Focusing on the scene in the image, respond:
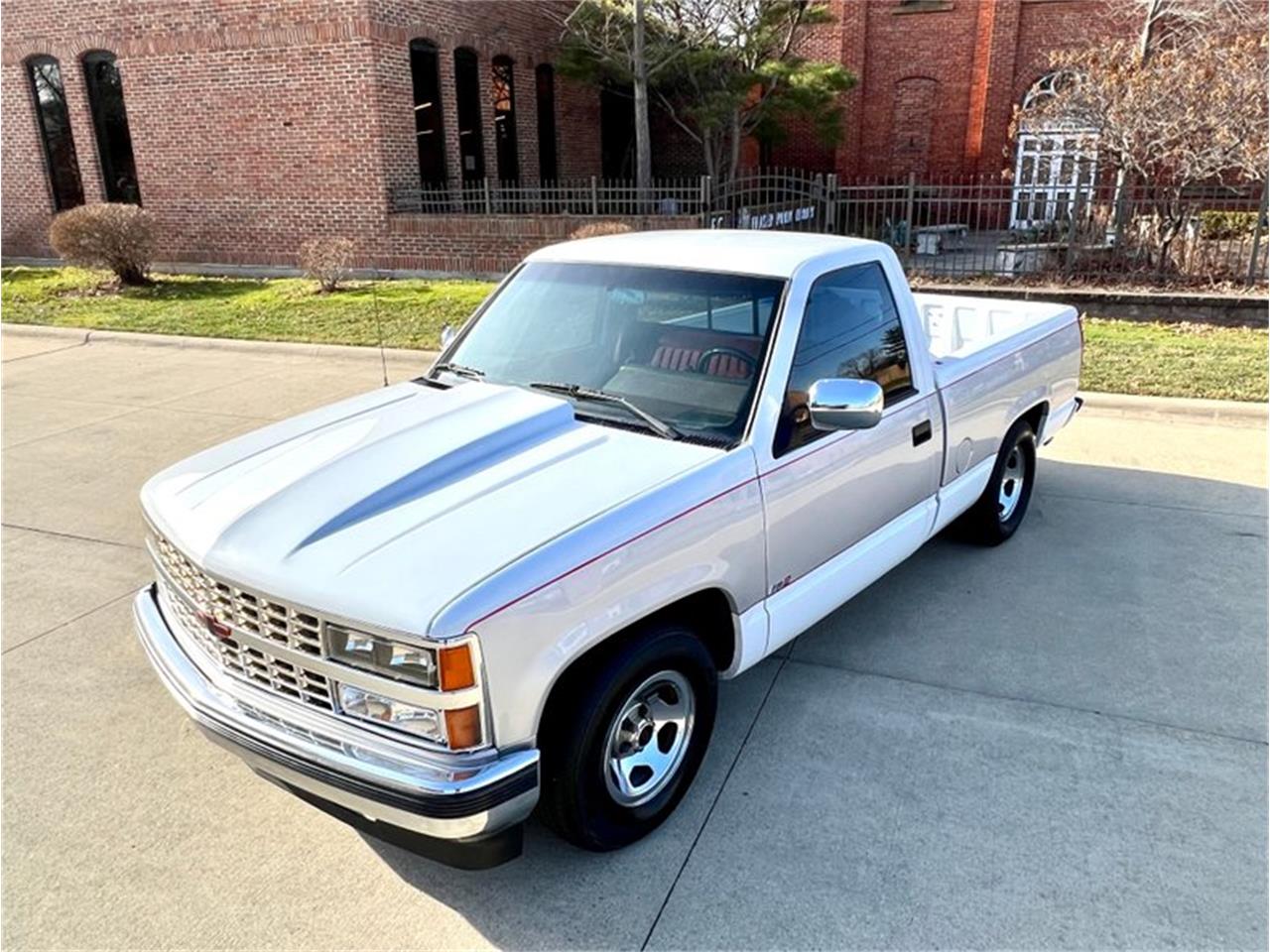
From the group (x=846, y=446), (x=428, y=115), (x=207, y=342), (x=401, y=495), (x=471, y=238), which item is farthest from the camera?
(x=428, y=115)

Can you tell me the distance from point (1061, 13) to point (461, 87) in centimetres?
1490

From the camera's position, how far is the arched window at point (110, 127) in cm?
1677

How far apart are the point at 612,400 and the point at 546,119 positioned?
1862 centimetres

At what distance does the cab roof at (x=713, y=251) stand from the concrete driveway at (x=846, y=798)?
1.72 metres

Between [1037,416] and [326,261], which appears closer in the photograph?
[1037,416]

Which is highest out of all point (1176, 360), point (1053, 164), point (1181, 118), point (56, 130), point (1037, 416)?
point (56, 130)

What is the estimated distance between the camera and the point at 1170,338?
9.87 m

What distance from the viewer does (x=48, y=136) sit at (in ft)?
58.6

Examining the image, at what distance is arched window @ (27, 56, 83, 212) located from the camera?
17.3 meters

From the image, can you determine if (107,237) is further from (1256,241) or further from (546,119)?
(1256,241)

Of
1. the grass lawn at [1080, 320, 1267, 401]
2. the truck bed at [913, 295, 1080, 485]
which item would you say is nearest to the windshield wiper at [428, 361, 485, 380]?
the truck bed at [913, 295, 1080, 485]

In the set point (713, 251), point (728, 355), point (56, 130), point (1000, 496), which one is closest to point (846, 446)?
point (728, 355)

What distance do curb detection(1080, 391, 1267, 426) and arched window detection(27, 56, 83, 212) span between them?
18.3m

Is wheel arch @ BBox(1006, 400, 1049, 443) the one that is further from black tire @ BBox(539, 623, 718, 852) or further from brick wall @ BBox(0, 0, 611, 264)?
brick wall @ BBox(0, 0, 611, 264)
